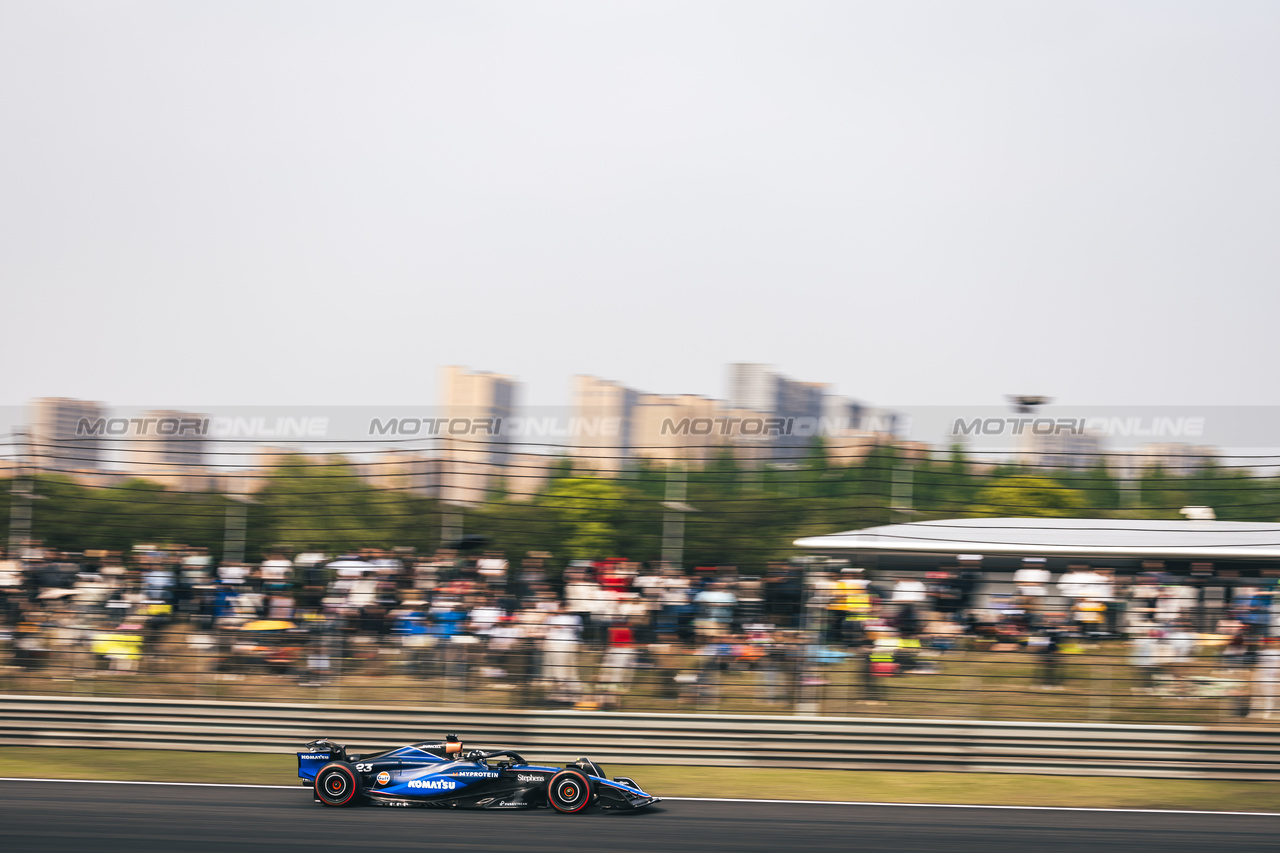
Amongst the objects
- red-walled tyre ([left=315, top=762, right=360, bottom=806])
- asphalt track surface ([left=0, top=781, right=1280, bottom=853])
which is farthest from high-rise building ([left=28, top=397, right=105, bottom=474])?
red-walled tyre ([left=315, top=762, right=360, bottom=806])

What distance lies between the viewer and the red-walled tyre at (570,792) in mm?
9547

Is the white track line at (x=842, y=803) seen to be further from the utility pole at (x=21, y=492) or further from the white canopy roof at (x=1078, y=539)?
the utility pole at (x=21, y=492)

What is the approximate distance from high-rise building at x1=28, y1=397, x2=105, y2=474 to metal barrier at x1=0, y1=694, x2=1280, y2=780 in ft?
8.85

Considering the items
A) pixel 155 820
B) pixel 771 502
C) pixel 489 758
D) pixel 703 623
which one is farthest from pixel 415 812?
pixel 771 502

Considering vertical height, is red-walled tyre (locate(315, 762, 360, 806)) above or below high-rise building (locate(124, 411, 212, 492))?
below

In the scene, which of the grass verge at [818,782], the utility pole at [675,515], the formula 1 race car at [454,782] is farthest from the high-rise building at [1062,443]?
the formula 1 race car at [454,782]

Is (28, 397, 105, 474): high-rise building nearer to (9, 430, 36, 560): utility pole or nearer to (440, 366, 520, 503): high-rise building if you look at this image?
(9, 430, 36, 560): utility pole

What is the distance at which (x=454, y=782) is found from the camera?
9.70 m

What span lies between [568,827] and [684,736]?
3.13 m

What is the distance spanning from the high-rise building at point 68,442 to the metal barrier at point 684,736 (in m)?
2.70

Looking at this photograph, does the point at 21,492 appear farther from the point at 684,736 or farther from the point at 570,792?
the point at 570,792

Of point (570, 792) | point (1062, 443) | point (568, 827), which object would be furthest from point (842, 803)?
point (1062, 443)

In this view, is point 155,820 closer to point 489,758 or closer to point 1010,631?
point 489,758

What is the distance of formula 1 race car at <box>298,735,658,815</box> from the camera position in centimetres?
957
